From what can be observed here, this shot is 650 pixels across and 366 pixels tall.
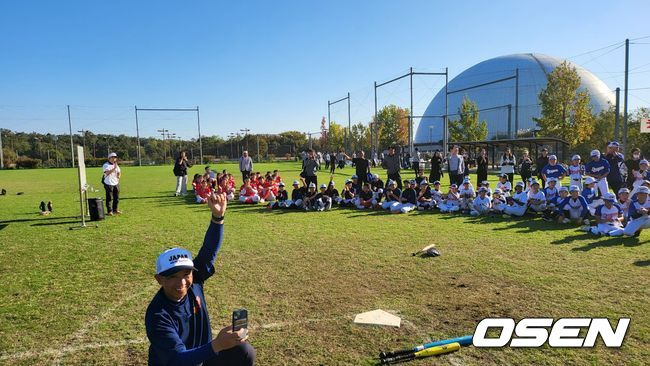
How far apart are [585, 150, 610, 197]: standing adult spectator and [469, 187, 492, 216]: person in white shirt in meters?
2.98

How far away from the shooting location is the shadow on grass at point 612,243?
25.9 ft

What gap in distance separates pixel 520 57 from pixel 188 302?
9286 centimetres

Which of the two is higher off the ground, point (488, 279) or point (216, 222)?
Answer: point (216, 222)

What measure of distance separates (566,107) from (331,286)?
3791cm

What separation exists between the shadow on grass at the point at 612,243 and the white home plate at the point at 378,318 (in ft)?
16.5

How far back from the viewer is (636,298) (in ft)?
16.9

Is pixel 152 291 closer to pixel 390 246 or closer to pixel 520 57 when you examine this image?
pixel 390 246

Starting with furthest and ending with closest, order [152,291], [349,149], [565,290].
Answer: [349,149]
[152,291]
[565,290]

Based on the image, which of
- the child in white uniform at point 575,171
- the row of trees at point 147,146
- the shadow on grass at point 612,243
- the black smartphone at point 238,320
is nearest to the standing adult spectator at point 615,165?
the child in white uniform at point 575,171

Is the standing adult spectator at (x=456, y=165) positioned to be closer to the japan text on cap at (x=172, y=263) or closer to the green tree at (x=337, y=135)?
the japan text on cap at (x=172, y=263)

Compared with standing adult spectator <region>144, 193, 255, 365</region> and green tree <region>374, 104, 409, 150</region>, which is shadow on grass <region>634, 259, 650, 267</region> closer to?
standing adult spectator <region>144, 193, 255, 365</region>

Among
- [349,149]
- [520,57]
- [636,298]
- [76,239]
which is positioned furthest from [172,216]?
[520,57]

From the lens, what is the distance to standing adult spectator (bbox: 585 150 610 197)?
459 inches

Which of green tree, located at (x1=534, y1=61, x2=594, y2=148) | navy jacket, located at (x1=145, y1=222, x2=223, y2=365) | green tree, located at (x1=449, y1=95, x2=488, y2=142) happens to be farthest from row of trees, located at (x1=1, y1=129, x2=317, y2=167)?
navy jacket, located at (x1=145, y1=222, x2=223, y2=365)
